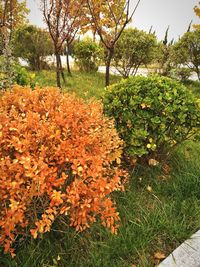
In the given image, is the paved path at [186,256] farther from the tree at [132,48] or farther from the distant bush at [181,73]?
the distant bush at [181,73]

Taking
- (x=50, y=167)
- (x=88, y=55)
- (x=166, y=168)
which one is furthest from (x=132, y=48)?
(x=50, y=167)

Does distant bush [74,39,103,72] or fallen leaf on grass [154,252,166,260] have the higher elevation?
distant bush [74,39,103,72]

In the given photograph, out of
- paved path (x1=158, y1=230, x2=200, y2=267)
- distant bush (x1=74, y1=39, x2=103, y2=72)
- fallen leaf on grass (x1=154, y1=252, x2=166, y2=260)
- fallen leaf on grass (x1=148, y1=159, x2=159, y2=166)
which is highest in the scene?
distant bush (x1=74, y1=39, x2=103, y2=72)

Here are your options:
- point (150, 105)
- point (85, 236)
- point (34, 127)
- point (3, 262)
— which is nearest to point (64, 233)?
point (85, 236)

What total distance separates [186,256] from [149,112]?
1.92 meters

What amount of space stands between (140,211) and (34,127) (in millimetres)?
1539

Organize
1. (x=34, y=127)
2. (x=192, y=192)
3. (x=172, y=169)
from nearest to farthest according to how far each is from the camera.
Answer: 1. (x=34, y=127)
2. (x=192, y=192)
3. (x=172, y=169)

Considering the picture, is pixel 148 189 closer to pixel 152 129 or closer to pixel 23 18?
pixel 152 129

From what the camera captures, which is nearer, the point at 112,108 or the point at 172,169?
the point at 112,108

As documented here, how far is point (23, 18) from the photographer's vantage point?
24266mm

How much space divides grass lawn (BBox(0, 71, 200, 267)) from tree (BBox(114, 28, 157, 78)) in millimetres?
8414

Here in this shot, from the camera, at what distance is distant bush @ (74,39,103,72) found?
14.4 m

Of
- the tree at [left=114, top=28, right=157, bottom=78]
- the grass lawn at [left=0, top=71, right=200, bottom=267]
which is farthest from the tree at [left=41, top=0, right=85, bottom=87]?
the grass lawn at [left=0, top=71, right=200, bottom=267]

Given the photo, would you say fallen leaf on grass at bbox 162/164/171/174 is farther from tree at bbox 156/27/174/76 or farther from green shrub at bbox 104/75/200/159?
tree at bbox 156/27/174/76
